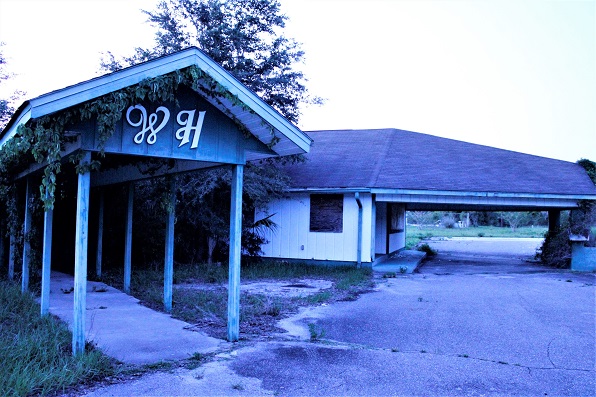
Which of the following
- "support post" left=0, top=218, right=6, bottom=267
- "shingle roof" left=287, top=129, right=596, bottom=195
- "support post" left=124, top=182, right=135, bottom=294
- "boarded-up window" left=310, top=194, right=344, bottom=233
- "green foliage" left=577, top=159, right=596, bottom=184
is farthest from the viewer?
"green foliage" left=577, top=159, right=596, bottom=184

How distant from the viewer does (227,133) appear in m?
6.94

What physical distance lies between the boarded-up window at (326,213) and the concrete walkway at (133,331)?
333 inches

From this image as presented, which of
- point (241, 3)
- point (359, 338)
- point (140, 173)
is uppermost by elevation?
point (241, 3)

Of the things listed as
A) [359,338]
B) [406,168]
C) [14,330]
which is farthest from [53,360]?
[406,168]

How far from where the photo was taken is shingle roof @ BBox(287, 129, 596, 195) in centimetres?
1677

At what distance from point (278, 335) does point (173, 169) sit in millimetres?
3096

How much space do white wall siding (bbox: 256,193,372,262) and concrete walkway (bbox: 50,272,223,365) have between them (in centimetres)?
826

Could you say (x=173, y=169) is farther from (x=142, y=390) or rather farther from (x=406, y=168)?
(x=406, y=168)

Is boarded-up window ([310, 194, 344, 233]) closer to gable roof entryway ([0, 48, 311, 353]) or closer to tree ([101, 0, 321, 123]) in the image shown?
tree ([101, 0, 321, 123])

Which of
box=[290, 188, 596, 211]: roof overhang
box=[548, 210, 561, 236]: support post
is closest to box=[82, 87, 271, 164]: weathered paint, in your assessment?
box=[290, 188, 596, 211]: roof overhang

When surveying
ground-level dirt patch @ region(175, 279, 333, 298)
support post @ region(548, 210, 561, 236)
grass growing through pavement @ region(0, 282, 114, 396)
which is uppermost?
support post @ region(548, 210, 561, 236)

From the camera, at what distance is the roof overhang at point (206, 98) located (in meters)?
5.32

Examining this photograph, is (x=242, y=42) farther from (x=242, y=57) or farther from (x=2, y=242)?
(x=2, y=242)

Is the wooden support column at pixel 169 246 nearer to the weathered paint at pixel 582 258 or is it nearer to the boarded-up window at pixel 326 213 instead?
the boarded-up window at pixel 326 213
